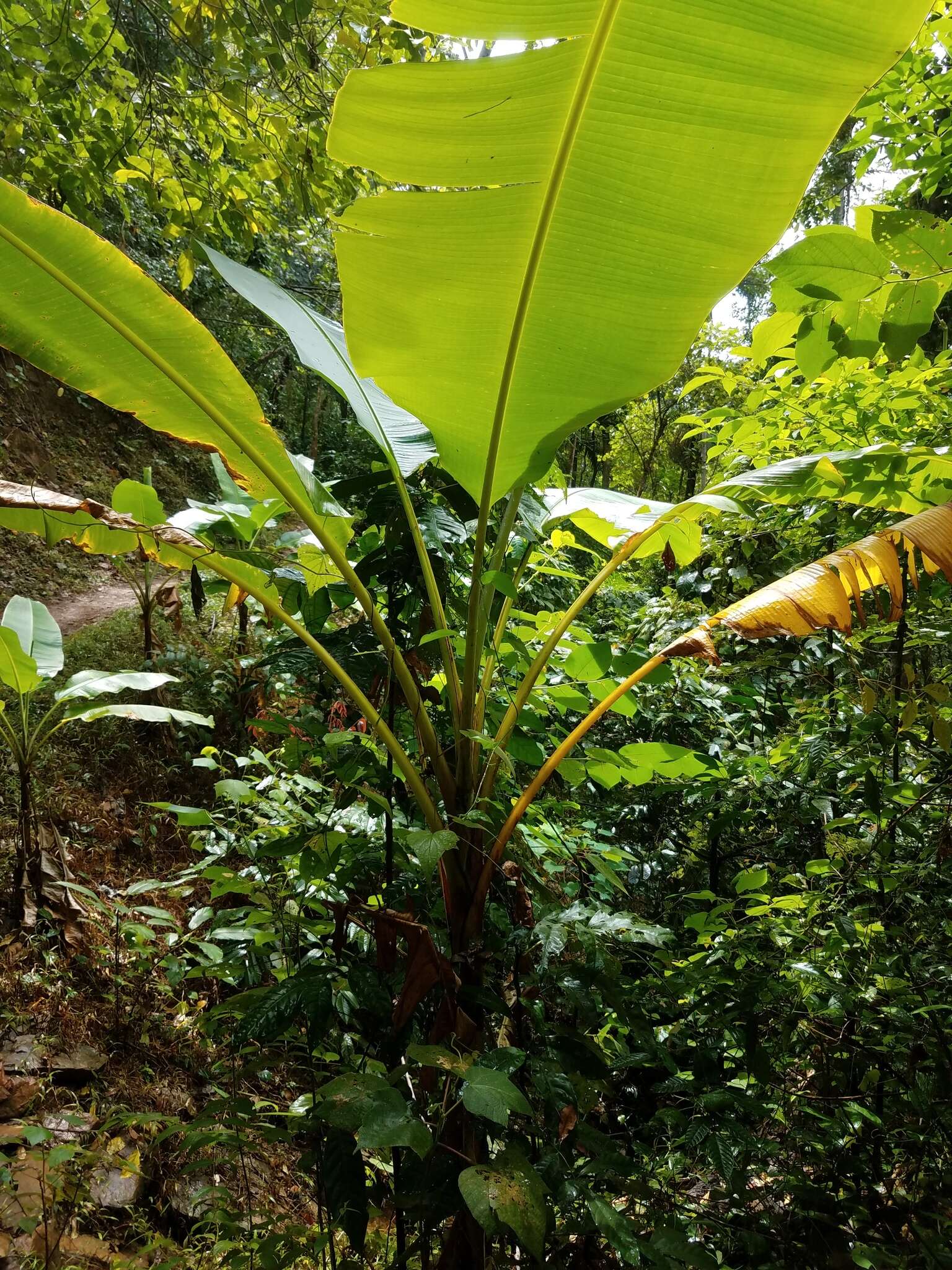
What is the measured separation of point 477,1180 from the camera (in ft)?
3.31

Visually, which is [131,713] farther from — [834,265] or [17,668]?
[834,265]

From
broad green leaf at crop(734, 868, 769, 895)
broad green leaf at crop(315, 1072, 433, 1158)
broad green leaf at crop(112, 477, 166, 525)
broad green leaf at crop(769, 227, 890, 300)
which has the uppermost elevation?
broad green leaf at crop(769, 227, 890, 300)

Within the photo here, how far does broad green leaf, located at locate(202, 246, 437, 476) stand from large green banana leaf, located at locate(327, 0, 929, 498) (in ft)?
0.69

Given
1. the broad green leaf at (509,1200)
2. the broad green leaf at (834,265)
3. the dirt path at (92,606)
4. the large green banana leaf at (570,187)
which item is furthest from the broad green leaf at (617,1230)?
the dirt path at (92,606)

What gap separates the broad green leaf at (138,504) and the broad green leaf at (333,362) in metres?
0.51

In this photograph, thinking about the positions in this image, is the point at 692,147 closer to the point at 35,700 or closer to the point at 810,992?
the point at 810,992

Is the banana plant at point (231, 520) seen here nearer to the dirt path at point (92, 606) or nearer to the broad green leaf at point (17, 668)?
the broad green leaf at point (17, 668)

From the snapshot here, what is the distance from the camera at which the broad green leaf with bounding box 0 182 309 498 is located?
142cm

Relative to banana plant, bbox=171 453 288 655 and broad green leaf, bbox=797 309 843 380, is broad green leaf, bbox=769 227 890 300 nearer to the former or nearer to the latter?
broad green leaf, bbox=797 309 843 380

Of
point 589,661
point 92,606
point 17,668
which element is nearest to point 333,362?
point 589,661

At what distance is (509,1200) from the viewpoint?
98 cm

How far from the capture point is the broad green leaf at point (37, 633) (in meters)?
3.12

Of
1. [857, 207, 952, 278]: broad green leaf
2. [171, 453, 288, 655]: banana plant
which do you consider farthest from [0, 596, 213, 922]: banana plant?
[857, 207, 952, 278]: broad green leaf

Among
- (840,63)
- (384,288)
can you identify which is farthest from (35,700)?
(840,63)
